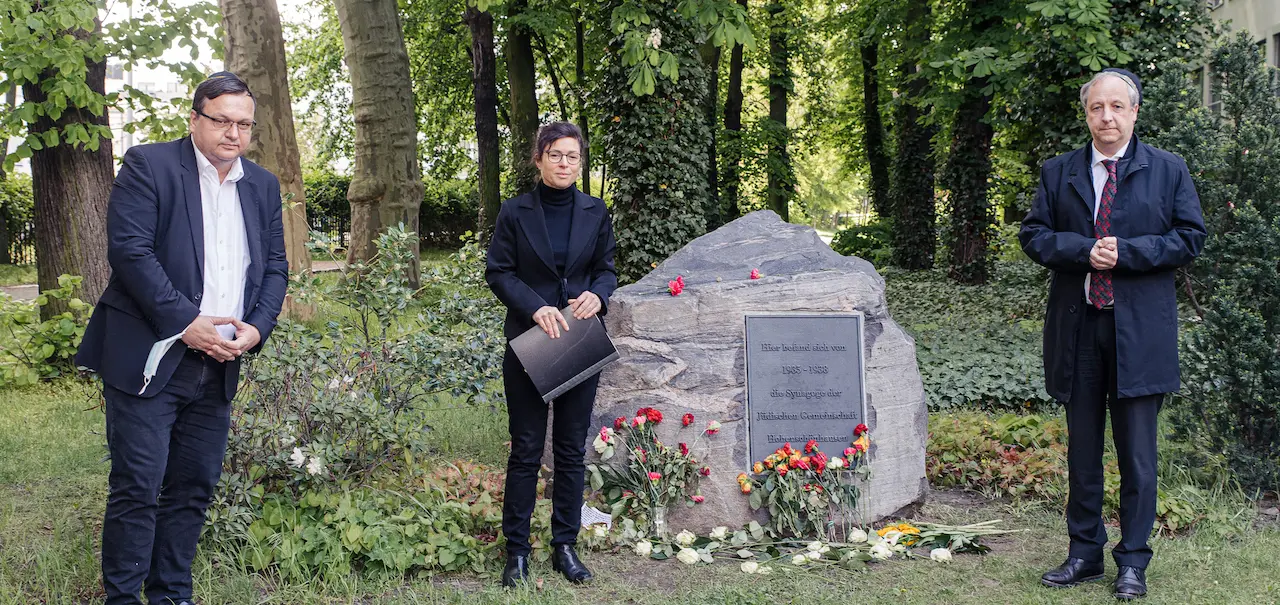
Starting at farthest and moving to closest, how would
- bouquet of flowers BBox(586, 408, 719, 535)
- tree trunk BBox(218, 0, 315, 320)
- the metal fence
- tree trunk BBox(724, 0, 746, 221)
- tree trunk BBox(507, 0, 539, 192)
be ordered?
the metal fence
tree trunk BBox(724, 0, 746, 221)
tree trunk BBox(507, 0, 539, 192)
tree trunk BBox(218, 0, 315, 320)
bouquet of flowers BBox(586, 408, 719, 535)

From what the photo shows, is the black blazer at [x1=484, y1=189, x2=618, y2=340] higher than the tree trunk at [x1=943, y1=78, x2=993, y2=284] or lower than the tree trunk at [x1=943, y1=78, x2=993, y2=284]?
lower

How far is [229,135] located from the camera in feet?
11.7

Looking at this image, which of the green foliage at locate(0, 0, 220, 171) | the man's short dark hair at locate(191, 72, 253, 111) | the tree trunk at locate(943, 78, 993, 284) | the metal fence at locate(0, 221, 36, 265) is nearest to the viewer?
the man's short dark hair at locate(191, 72, 253, 111)

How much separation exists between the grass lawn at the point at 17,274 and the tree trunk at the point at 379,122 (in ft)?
28.5

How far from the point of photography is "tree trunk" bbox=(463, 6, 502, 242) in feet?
61.5

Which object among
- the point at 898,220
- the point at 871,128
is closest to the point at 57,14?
the point at 898,220

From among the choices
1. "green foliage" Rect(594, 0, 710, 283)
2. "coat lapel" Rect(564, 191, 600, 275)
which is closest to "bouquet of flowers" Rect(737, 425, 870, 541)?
"coat lapel" Rect(564, 191, 600, 275)

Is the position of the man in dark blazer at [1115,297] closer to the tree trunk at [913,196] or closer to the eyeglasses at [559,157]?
the eyeglasses at [559,157]

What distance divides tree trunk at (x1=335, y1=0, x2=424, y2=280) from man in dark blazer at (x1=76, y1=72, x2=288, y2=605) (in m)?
7.67

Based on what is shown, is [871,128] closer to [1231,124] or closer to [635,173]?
[635,173]

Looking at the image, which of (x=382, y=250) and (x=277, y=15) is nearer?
(x=382, y=250)

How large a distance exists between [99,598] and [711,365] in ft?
9.78

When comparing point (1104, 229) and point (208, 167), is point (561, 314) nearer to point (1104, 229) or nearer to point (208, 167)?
point (208, 167)

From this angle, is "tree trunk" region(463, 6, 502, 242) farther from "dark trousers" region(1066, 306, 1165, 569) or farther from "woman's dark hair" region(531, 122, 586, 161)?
"dark trousers" region(1066, 306, 1165, 569)
